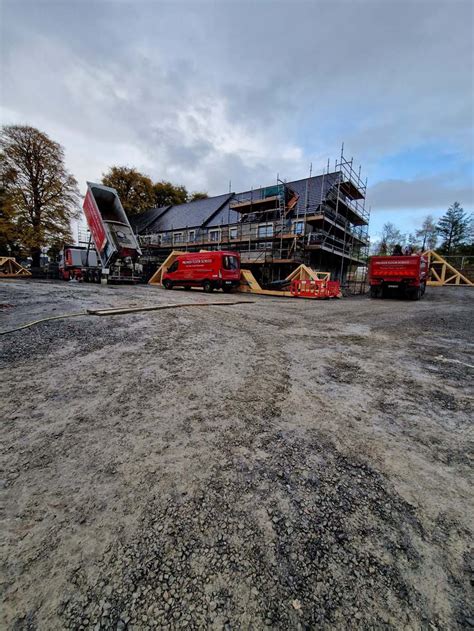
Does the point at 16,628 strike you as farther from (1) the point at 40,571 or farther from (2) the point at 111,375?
(2) the point at 111,375

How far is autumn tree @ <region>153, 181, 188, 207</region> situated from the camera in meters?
45.5

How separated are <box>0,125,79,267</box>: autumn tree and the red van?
16.3 metres

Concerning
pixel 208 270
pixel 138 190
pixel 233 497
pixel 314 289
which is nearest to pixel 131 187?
pixel 138 190

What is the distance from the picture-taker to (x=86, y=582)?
110 cm

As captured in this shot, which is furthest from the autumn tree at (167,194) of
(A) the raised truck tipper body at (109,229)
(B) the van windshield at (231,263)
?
(B) the van windshield at (231,263)

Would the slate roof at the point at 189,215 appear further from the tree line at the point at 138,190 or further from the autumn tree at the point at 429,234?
the autumn tree at the point at 429,234

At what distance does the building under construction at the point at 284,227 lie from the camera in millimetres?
21672

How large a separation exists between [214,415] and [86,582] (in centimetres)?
136

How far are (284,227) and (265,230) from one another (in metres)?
1.94

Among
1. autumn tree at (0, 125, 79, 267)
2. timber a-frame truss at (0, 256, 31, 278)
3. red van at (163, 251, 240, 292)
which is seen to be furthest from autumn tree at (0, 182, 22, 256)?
red van at (163, 251, 240, 292)

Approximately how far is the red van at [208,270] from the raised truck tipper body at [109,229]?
10.4 ft

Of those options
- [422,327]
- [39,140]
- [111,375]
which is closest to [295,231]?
[422,327]

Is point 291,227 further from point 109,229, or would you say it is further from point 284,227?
point 109,229

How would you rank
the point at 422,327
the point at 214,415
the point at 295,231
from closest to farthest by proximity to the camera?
the point at 214,415 → the point at 422,327 → the point at 295,231
